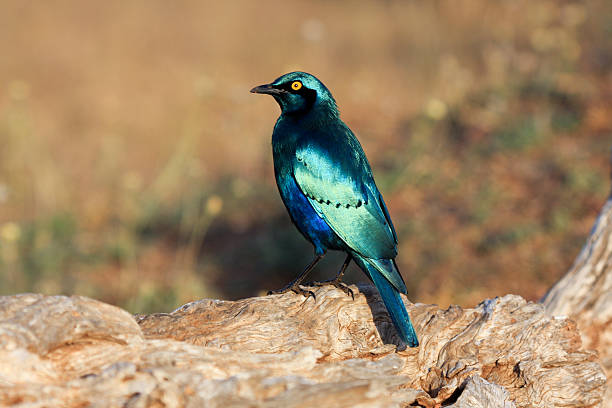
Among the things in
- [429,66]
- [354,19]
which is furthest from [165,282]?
[354,19]

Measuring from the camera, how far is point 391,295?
3.37 m

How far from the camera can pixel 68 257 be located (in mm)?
6934

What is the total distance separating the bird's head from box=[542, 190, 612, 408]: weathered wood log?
6.05 feet

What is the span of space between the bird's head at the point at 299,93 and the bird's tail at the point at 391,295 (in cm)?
96

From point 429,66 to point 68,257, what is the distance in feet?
20.2

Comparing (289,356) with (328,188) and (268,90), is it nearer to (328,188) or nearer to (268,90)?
(328,188)

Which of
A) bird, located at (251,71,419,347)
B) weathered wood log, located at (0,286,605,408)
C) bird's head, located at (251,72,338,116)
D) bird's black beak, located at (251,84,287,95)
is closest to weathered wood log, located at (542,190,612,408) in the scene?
weathered wood log, located at (0,286,605,408)

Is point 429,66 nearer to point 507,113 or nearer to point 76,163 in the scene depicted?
point 507,113

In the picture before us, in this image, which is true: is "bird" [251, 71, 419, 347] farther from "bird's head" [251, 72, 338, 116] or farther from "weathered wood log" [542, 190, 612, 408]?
"weathered wood log" [542, 190, 612, 408]

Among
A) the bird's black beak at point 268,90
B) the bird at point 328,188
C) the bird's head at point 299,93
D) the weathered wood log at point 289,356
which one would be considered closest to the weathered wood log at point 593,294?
the weathered wood log at point 289,356

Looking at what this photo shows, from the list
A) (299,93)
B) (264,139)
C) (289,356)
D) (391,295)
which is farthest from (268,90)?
(264,139)

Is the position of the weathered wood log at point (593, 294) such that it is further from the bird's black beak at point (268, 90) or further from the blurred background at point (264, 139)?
the bird's black beak at point (268, 90)

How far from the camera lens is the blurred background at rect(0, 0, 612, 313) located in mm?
6250

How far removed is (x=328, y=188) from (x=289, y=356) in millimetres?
1037
